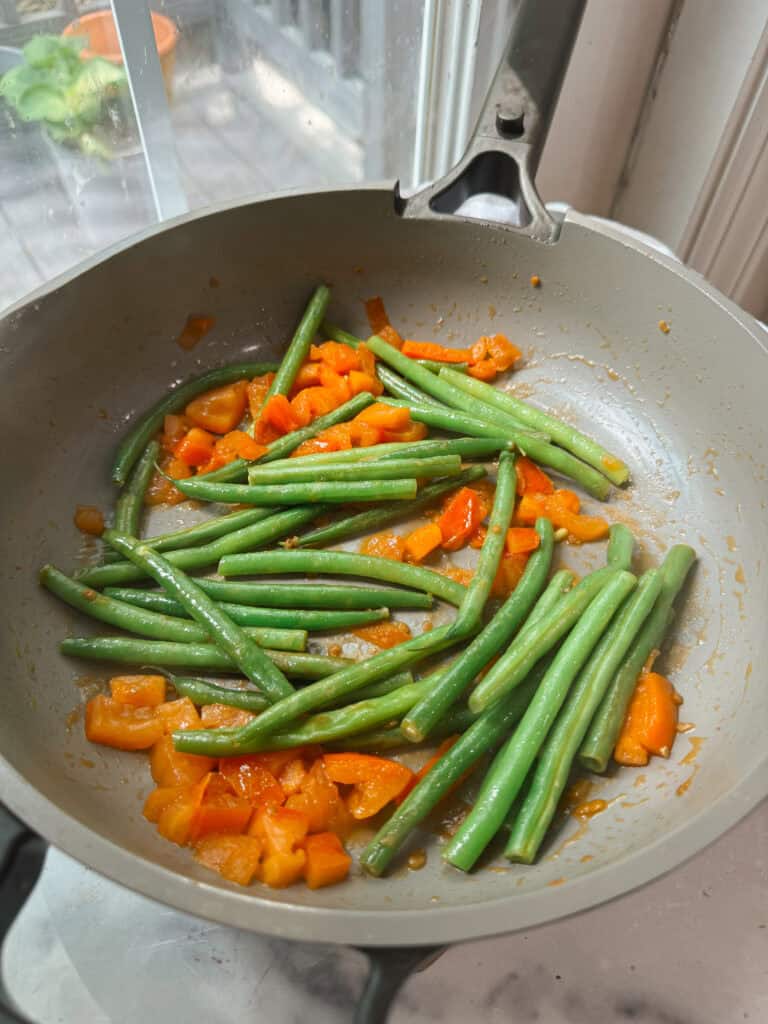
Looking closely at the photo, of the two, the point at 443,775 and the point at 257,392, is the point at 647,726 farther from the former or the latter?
the point at 257,392

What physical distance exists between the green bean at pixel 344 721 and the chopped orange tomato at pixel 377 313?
1.27 meters

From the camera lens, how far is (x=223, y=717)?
1804 millimetres

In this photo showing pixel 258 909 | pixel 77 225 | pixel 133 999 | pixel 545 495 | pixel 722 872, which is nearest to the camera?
pixel 258 909

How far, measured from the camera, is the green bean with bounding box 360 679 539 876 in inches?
61.5

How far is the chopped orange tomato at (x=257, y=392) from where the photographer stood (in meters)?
2.40

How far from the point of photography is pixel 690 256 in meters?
3.30

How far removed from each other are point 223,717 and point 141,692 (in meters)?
0.19

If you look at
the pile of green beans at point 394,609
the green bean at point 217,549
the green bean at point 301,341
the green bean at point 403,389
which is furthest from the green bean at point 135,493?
the green bean at point 403,389

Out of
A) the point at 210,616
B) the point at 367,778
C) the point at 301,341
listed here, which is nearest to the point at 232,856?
the point at 367,778

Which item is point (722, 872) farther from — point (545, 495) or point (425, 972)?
point (545, 495)

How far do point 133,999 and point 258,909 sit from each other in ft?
1.86

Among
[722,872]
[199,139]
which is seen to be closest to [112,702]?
[722,872]

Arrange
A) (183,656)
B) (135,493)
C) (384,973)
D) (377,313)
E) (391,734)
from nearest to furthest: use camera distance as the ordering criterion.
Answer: (384,973) < (391,734) < (183,656) < (135,493) < (377,313)

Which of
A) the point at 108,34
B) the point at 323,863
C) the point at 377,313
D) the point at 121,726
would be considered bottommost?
the point at 121,726
